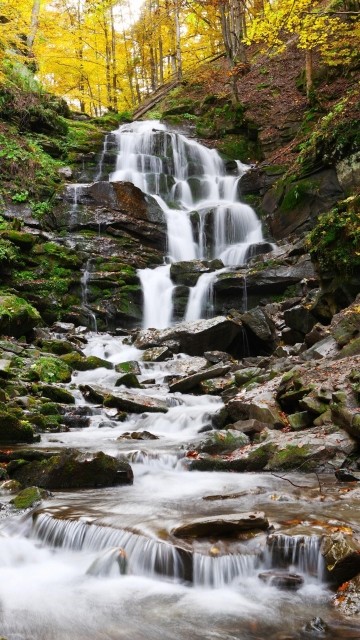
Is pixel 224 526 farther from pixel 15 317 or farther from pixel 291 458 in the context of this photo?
pixel 15 317

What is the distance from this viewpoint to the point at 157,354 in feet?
41.9

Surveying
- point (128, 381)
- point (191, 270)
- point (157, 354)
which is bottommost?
point (128, 381)

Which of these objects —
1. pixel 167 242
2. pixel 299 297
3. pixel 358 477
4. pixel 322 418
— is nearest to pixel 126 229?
pixel 167 242

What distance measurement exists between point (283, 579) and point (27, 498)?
2.78 m

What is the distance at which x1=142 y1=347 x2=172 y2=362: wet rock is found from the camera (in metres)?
12.7

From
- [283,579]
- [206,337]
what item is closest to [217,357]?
[206,337]

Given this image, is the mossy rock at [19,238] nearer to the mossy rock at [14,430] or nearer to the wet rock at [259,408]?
the mossy rock at [14,430]

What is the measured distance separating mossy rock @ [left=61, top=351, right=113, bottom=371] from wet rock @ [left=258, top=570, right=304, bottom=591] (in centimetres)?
858

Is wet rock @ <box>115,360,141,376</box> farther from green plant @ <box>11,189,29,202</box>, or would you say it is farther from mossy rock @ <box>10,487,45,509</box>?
green plant @ <box>11,189,29,202</box>

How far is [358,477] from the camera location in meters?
5.56

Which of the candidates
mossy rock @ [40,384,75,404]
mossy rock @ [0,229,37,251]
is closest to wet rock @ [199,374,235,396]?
mossy rock @ [40,384,75,404]

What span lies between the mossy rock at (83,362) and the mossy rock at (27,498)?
6497 mm

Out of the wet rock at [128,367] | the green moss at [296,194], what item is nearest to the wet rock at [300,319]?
the wet rock at [128,367]

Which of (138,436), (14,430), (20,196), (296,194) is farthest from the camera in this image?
(20,196)
